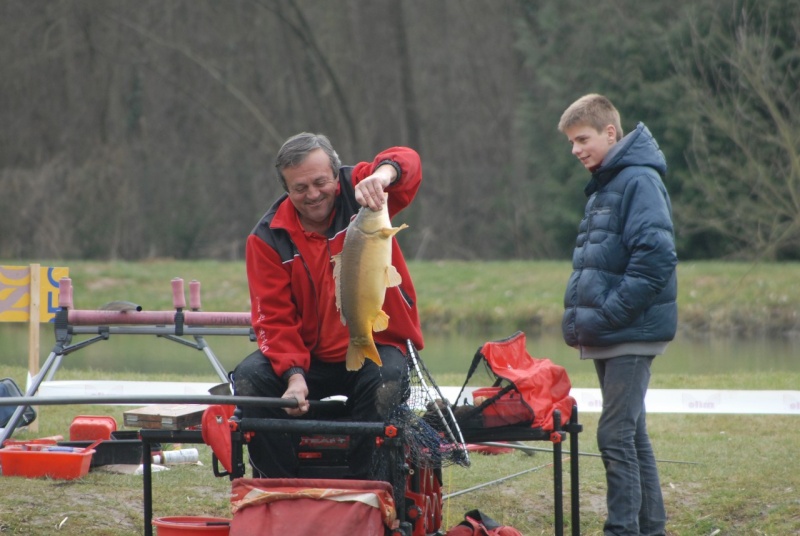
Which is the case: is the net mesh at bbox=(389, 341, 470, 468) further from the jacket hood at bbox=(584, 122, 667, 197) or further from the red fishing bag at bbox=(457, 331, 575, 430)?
the jacket hood at bbox=(584, 122, 667, 197)

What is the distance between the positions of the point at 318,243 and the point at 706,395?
3.82m

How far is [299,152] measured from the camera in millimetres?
3957

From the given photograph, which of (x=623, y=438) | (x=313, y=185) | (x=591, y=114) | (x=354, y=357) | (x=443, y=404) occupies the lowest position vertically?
(x=623, y=438)

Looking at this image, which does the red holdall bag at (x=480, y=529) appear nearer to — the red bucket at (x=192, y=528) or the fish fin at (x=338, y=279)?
the red bucket at (x=192, y=528)

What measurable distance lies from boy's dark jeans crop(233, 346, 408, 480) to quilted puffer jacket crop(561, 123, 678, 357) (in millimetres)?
774

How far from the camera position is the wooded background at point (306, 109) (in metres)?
21.2

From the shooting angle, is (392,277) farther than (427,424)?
No

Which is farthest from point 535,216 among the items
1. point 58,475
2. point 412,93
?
point 58,475

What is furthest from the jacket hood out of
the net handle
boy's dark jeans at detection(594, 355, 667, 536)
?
the net handle

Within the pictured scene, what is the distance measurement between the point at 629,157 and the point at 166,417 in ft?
8.06

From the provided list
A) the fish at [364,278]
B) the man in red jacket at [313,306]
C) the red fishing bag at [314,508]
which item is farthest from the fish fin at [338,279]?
the red fishing bag at [314,508]

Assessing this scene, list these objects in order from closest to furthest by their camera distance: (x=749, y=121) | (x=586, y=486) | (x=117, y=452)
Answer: (x=586, y=486)
(x=117, y=452)
(x=749, y=121)

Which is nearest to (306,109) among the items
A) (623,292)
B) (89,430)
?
(89,430)

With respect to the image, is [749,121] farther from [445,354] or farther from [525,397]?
[525,397]
